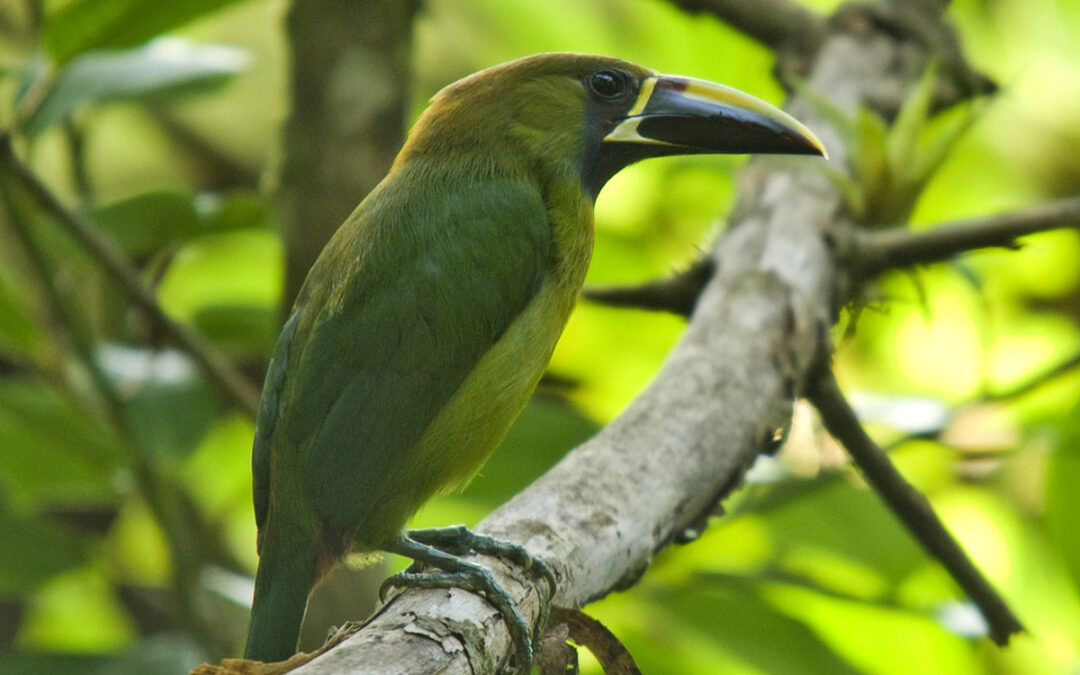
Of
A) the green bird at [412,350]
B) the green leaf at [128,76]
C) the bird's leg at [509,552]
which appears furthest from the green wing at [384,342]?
the green leaf at [128,76]

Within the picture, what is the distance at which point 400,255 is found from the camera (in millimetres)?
2182

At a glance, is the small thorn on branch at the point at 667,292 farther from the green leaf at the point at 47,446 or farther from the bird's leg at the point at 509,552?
the green leaf at the point at 47,446

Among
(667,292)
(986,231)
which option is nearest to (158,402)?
(667,292)

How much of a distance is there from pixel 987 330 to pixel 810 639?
79 centimetres

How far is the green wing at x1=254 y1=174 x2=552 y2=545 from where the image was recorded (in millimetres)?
2076

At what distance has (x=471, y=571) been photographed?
5.60ft

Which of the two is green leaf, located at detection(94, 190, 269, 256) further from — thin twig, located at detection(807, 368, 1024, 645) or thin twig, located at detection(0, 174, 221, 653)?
thin twig, located at detection(807, 368, 1024, 645)

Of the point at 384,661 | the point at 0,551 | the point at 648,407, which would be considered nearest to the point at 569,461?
the point at 648,407

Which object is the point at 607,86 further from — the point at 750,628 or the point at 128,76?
the point at 750,628

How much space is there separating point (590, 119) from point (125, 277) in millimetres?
1049

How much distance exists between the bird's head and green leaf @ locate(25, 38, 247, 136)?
697 mm

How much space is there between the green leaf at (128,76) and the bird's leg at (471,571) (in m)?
1.28

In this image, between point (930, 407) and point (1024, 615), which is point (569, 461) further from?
point (1024, 615)

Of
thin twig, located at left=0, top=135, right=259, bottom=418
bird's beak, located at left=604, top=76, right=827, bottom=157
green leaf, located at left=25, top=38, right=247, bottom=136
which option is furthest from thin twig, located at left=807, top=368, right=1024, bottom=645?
green leaf, located at left=25, top=38, right=247, bottom=136
